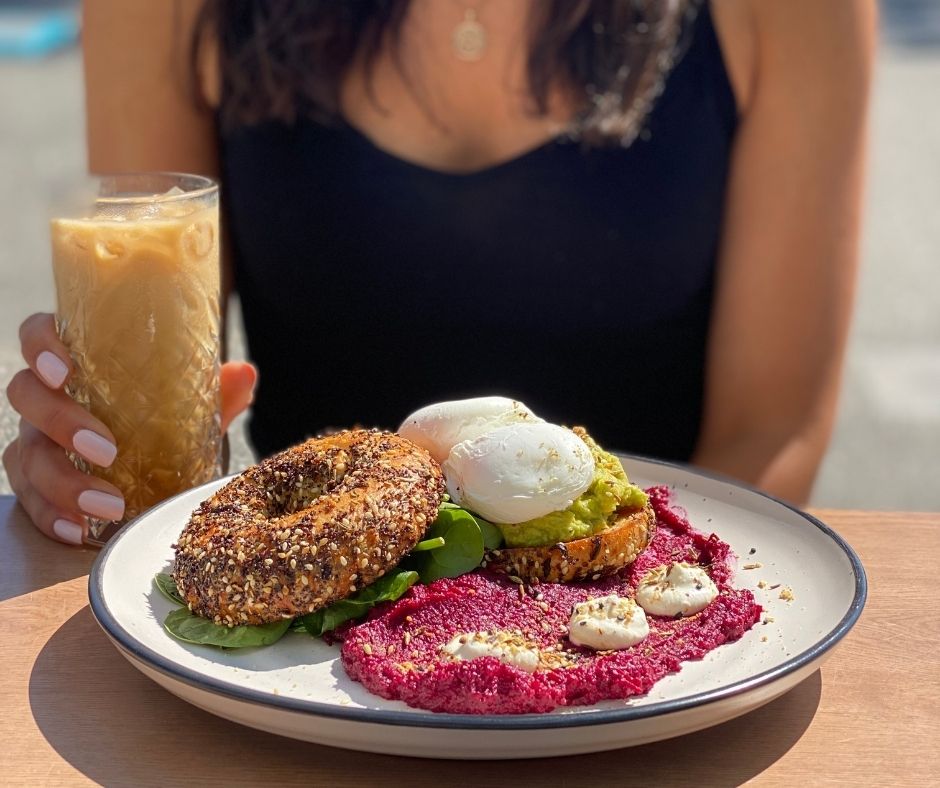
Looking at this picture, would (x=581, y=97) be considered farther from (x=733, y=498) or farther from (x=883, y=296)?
(x=883, y=296)

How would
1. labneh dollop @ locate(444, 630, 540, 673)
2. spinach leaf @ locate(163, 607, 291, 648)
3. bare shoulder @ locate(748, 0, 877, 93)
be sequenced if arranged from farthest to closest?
bare shoulder @ locate(748, 0, 877, 93) < spinach leaf @ locate(163, 607, 291, 648) < labneh dollop @ locate(444, 630, 540, 673)

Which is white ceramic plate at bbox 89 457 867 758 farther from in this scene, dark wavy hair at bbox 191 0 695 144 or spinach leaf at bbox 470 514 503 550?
dark wavy hair at bbox 191 0 695 144

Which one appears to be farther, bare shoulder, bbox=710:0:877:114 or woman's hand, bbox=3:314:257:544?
bare shoulder, bbox=710:0:877:114

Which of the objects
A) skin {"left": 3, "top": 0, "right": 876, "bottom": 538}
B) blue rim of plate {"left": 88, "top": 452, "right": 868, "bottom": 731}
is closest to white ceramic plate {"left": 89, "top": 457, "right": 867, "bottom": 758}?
blue rim of plate {"left": 88, "top": 452, "right": 868, "bottom": 731}

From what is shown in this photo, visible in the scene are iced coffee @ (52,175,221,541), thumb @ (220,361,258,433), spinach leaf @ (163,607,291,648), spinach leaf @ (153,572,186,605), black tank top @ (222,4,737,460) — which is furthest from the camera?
black tank top @ (222,4,737,460)

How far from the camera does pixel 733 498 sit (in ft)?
4.96

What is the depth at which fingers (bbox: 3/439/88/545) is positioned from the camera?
1549mm

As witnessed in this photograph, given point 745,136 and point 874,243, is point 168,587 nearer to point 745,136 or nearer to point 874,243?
point 745,136

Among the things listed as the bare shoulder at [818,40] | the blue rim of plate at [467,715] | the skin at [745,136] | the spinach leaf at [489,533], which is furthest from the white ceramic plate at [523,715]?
the bare shoulder at [818,40]

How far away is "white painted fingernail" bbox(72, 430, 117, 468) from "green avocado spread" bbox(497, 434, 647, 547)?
1.71ft

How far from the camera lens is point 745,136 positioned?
2469mm

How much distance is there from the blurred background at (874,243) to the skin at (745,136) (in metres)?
0.23

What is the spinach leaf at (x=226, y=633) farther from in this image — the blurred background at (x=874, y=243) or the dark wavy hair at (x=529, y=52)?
the dark wavy hair at (x=529, y=52)

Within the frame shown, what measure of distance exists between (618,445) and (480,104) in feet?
2.52
